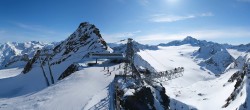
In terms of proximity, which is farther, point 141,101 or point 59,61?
point 59,61

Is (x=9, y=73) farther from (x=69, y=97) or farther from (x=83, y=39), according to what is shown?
(x=69, y=97)

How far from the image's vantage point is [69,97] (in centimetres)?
4209

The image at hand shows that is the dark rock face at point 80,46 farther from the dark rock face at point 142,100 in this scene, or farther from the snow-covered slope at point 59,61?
the dark rock face at point 142,100

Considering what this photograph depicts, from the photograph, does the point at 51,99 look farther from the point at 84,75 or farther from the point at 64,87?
the point at 84,75

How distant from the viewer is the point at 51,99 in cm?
4128

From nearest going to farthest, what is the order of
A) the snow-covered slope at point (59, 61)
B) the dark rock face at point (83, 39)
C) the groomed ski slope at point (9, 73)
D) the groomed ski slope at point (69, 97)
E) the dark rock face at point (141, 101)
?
the groomed ski slope at point (69, 97) → the dark rock face at point (141, 101) → the snow-covered slope at point (59, 61) → the dark rock face at point (83, 39) → the groomed ski slope at point (9, 73)

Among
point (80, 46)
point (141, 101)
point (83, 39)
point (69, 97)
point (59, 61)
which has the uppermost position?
point (83, 39)

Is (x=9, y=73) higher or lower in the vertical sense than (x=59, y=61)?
lower

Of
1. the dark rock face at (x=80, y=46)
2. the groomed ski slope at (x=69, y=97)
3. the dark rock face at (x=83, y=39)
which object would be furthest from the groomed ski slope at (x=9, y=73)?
the groomed ski slope at (x=69, y=97)

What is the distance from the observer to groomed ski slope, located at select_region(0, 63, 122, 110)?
3850cm

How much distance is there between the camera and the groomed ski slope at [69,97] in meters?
38.5

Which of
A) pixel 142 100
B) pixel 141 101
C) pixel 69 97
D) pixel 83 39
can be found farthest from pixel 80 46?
pixel 69 97

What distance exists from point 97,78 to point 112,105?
18.0 m

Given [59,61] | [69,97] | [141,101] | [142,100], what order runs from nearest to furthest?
[69,97]
[141,101]
[142,100]
[59,61]
